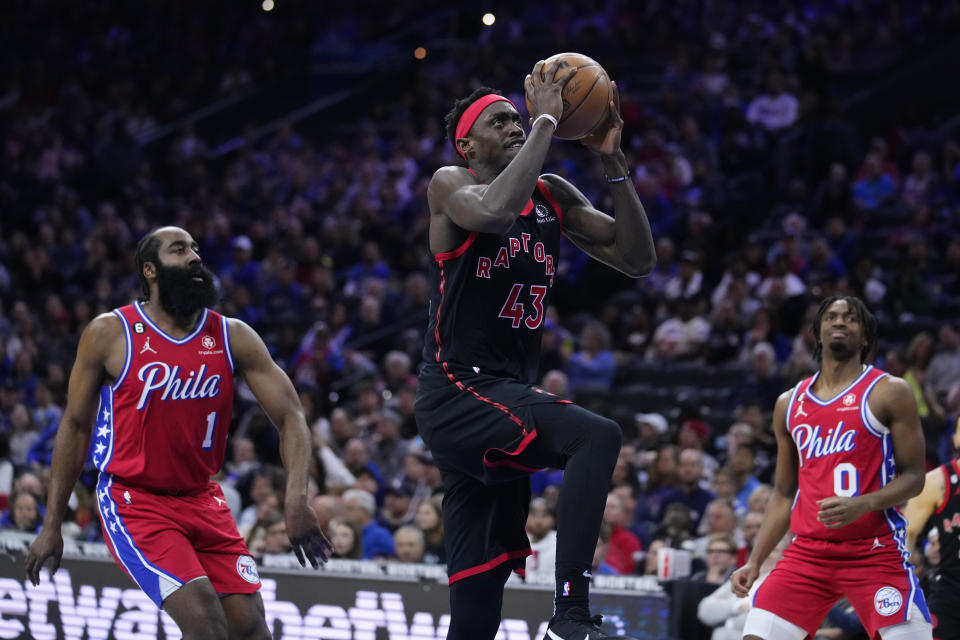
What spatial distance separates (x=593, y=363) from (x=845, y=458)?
24.9ft

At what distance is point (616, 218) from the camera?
16.0 ft

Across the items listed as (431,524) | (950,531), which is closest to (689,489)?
(431,524)

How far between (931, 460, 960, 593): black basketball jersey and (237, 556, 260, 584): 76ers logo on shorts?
3446 millimetres

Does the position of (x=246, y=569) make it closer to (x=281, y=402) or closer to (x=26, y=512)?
(x=281, y=402)

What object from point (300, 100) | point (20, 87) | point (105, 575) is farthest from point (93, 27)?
point (105, 575)

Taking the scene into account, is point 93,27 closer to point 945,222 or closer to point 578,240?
point 945,222

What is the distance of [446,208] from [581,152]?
1308 centimetres

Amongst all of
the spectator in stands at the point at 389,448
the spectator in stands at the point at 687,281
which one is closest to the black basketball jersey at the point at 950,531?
the spectator in stands at the point at 389,448

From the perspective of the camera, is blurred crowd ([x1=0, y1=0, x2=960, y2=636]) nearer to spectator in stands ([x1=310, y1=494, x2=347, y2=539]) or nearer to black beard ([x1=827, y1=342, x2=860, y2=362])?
spectator in stands ([x1=310, y1=494, x2=347, y2=539])

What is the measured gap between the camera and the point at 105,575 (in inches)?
321

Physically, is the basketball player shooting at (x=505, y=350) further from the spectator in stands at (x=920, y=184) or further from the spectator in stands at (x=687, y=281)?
the spectator in stands at (x=920, y=184)

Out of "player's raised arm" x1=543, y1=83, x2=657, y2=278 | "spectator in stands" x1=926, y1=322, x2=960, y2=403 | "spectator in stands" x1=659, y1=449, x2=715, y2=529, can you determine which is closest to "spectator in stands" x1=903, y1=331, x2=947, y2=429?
"spectator in stands" x1=926, y1=322, x2=960, y2=403

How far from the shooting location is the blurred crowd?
10.7 meters

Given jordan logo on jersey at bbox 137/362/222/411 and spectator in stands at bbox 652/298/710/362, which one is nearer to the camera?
jordan logo on jersey at bbox 137/362/222/411
